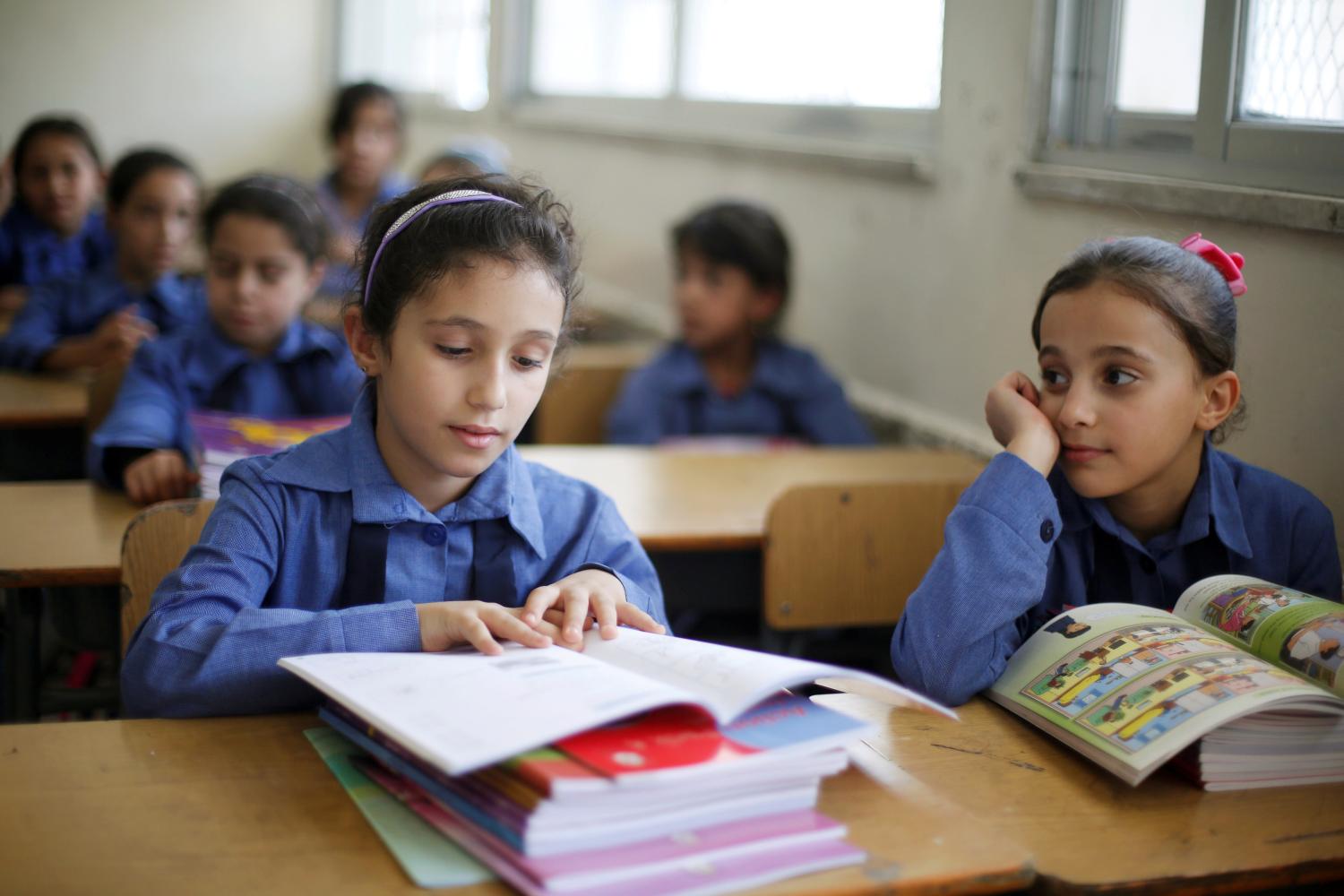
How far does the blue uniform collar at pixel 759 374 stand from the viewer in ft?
10.1

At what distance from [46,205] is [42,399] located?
2072 millimetres

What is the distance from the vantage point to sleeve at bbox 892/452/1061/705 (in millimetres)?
1355

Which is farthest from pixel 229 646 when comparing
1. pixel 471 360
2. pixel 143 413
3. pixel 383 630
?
pixel 143 413

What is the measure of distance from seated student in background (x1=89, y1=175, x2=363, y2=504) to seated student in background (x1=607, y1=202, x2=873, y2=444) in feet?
2.64

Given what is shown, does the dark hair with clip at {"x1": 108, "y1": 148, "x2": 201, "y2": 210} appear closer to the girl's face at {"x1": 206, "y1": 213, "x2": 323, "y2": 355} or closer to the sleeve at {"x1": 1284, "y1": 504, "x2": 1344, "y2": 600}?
the girl's face at {"x1": 206, "y1": 213, "x2": 323, "y2": 355}

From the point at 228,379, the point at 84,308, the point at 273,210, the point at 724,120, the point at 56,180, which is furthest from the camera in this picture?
the point at 56,180

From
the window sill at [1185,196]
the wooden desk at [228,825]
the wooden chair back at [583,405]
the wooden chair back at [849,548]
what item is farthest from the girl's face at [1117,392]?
the wooden chair back at [583,405]

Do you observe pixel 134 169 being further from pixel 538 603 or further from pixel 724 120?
pixel 538 603

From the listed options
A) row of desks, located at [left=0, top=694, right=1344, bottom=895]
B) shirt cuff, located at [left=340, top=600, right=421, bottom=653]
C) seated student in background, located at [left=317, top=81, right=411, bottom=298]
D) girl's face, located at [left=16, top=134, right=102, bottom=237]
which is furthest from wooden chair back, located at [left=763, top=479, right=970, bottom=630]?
seated student in background, located at [left=317, top=81, right=411, bottom=298]

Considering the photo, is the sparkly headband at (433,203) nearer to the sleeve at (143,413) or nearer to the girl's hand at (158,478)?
the girl's hand at (158,478)

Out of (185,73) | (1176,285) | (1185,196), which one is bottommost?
(1176,285)

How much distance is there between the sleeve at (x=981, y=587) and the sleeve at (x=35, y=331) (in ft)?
7.53

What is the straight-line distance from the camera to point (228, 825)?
39.2 inches

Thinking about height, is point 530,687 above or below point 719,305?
below
